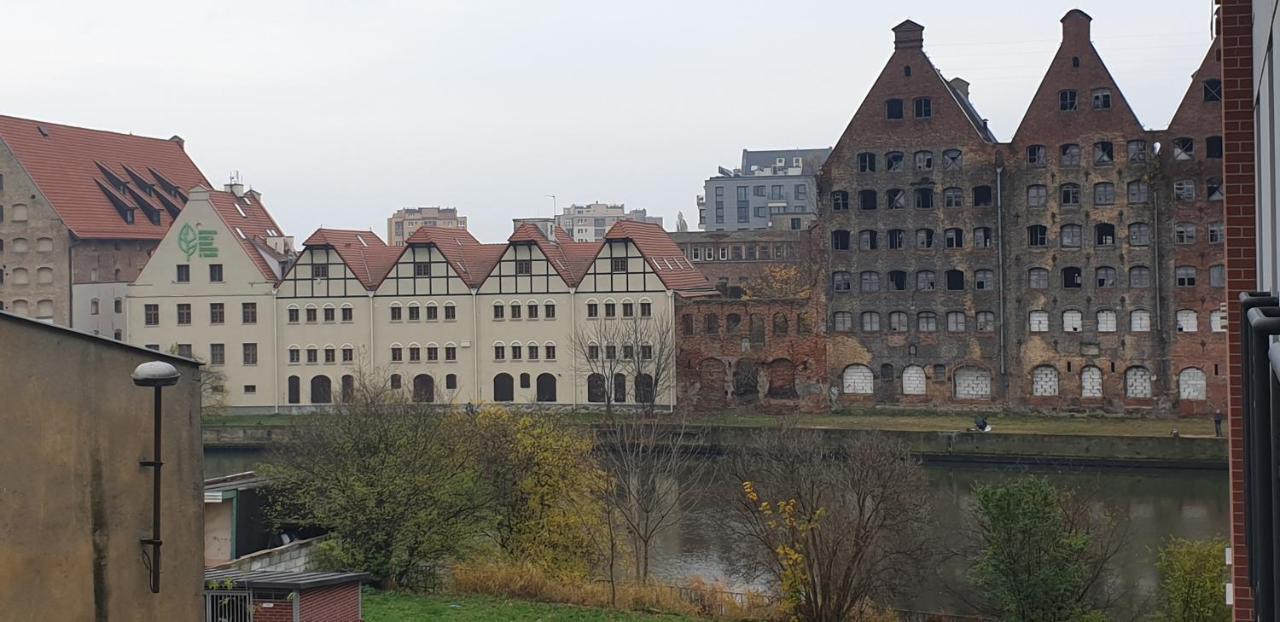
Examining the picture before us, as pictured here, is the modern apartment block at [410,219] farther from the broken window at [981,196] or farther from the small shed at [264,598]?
the small shed at [264,598]

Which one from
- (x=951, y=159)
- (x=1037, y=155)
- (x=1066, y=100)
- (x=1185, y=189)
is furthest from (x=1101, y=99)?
(x=951, y=159)

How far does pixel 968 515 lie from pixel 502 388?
81.9 feet

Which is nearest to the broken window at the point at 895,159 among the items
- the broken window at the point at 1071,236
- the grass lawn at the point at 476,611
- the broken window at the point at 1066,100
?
the broken window at the point at 1066,100

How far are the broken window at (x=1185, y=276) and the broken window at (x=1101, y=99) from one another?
237 inches

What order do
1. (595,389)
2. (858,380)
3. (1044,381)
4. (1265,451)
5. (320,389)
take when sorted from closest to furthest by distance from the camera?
(1265,451) → (1044,381) → (858,380) → (595,389) → (320,389)

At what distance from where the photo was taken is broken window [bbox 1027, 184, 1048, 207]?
5053 cm

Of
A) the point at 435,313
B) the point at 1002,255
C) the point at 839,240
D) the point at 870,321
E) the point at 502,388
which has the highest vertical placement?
the point at 839,240

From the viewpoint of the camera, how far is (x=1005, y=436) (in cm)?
4388

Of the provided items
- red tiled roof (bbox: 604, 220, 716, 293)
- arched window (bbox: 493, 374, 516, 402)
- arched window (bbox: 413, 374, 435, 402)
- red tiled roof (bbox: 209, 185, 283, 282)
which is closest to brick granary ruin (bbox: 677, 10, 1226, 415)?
red tiled roof (bbox: 604, 220, 716, 293)

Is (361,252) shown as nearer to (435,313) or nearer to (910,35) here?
(435,313)

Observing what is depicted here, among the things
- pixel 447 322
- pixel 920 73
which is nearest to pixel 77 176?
pixel 447 322

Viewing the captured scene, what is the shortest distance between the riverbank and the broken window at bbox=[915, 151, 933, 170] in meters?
8.79

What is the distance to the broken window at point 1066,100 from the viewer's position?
49.2 m

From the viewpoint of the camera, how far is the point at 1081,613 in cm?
2236
